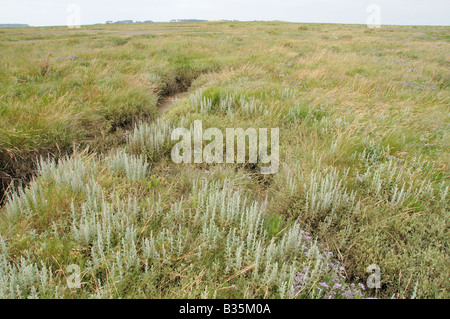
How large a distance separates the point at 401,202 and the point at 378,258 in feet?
2.68

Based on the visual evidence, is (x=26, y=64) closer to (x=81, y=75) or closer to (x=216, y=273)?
(x=81, y=75)

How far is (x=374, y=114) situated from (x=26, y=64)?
10927mm

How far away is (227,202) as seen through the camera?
2918 mm

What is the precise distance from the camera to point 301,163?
13.0 feet

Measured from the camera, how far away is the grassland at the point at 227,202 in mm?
2152

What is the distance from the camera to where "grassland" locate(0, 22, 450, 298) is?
2.15 metres

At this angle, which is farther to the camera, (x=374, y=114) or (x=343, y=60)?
(x=343, y=60)
